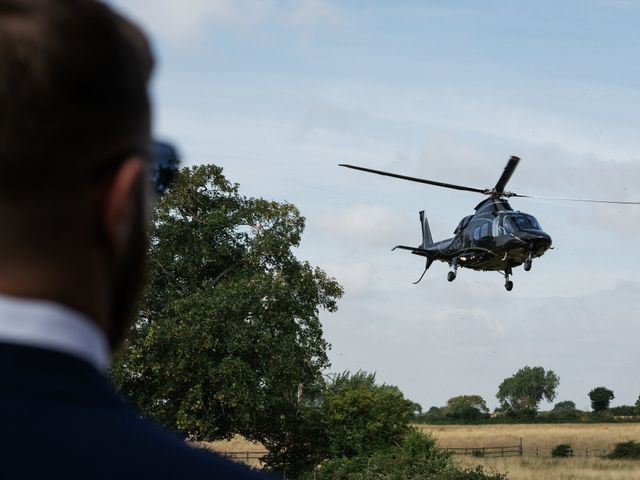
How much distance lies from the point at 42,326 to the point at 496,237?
28771mm

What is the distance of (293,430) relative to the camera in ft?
131

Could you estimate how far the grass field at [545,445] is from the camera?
1665 inches

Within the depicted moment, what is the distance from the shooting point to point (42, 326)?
0.98 m

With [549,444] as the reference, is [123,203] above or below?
below

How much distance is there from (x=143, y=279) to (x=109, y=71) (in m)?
0.25

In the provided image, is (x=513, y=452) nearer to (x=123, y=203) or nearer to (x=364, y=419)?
(x=364, y=419)

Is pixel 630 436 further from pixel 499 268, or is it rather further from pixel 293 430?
pixel 499 268

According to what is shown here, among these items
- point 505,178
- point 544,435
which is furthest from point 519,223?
point 544,435

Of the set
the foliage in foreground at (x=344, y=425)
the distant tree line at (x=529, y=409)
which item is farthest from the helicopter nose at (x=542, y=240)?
the distant tree line at (x=529, y=409)

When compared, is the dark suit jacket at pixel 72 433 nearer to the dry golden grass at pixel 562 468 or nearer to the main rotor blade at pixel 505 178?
the main rotor blade at pixel 505 178

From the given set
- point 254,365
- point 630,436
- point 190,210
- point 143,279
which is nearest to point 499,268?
point 254,365

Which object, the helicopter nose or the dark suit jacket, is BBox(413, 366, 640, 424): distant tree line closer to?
the helicopter nose

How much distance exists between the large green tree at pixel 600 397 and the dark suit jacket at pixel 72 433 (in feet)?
378

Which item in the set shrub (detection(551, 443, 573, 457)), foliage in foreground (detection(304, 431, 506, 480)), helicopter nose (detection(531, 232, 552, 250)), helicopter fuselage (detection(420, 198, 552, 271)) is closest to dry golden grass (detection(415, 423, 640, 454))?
shrub (detection(551, 443, 573, 457))
